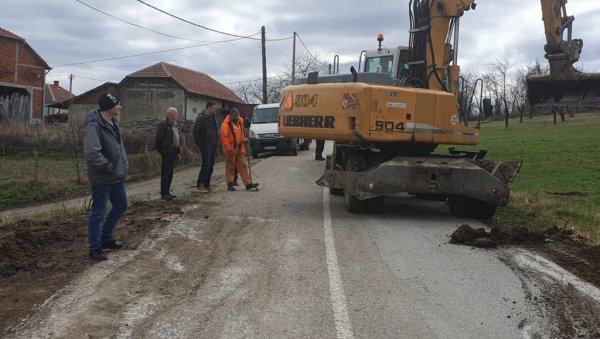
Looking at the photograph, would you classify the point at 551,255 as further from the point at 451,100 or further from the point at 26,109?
the point at 26,109

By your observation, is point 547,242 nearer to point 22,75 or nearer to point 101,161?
point 101,161

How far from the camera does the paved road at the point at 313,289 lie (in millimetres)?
4703

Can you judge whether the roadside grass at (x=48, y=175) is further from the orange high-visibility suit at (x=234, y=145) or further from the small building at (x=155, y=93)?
the small building at (x=155, y=93)

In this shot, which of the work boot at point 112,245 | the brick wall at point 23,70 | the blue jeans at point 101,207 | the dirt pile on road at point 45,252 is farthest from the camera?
the brick wall at point 23,70

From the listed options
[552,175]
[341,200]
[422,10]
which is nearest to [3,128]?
[341,200]

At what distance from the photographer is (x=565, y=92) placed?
9375mm

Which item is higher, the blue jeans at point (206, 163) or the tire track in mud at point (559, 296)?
the blue jeans at point (206, 163)

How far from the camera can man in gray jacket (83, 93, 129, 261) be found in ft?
20.4

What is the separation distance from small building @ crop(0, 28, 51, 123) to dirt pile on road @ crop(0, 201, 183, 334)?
89.1 feet

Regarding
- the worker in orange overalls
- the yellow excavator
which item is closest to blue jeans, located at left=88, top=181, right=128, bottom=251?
the yellow excavator

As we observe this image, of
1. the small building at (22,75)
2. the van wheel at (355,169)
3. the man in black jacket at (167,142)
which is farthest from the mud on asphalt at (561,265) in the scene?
the small building at (22,75)

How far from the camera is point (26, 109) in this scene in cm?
3359

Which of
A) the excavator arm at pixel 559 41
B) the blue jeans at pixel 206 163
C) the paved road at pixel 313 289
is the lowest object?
the paved road at pixel 313 289

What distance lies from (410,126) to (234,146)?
4304 millimetres
